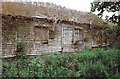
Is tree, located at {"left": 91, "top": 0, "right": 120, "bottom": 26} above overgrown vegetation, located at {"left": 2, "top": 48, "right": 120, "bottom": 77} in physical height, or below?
above

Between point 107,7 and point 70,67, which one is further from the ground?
point 107,7

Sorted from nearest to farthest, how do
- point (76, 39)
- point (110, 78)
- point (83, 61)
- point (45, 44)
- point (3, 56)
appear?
point (110, 78), point (83, 61), point (3, 56), point (45, 44), point (76, 39)

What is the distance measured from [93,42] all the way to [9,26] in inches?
184

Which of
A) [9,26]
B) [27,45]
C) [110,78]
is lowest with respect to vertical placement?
[110,78]

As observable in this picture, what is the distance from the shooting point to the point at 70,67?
257 inches

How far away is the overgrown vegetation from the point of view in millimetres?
5832

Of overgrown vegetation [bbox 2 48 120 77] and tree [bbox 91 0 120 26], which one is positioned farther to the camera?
tree [bbox 91 0 120 26]

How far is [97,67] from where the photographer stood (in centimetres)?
591

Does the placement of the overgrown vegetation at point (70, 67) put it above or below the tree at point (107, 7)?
below

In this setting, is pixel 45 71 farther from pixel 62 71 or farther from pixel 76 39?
pixel 76 39

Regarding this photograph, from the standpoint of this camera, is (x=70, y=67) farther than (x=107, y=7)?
Yes

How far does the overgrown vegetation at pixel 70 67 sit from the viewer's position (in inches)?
230

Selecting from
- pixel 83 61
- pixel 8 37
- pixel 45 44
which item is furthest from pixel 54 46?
pixel 83 61

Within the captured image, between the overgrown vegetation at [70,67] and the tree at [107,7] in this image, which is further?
the tree at [107,7]
